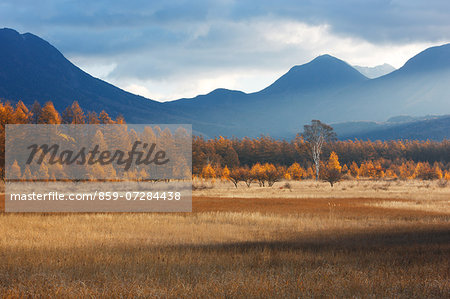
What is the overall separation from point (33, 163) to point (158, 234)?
5083cm

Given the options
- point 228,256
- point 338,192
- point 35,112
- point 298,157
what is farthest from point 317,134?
point 228,256

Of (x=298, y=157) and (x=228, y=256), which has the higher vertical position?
(x=298, y=157)

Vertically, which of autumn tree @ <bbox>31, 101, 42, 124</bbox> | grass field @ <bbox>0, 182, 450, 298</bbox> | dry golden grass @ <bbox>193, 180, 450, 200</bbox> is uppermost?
autumn tree @ <bbox>31, 101, 42, 124</bbox>

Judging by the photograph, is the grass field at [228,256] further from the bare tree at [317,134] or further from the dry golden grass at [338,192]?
the bare tree at [317,134]

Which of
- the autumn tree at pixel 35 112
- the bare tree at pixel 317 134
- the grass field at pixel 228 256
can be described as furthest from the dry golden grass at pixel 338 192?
the bare tree at pixel 317 134

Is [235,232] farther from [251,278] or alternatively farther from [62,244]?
[251,278]

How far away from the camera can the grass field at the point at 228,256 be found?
8.97m

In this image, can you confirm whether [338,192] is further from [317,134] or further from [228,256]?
[317,134]

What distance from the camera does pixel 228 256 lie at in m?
14.1

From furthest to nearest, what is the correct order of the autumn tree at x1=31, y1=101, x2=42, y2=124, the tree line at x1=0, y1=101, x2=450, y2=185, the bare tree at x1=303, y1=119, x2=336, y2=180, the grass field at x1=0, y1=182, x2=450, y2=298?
the bare tree at x1=303, y1=119, x2=336, y2=180
the tree line at x1=0, y1=101, x2=450, y2=185
the autumn tree at x1=31, y1=101, x2=42, y2=124
the grass field at x1=0, y1=182, x2=450, y2=298

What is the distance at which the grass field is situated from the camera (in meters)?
8.97

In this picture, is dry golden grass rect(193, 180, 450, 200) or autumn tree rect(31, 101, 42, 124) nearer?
dry golden grass rect(193, 180, 450, 200)

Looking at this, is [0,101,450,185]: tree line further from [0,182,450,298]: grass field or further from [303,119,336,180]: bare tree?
[0,182,450,298]: grass field

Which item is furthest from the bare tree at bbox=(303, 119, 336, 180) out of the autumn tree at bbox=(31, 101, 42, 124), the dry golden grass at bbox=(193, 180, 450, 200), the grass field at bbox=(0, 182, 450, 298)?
the grass field at bbox=(0, 182, 450, 298)
